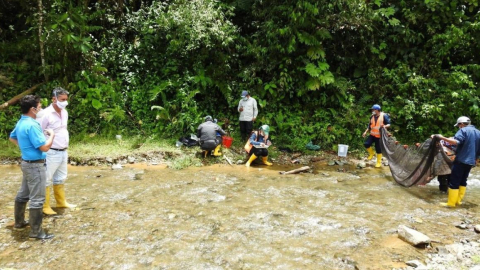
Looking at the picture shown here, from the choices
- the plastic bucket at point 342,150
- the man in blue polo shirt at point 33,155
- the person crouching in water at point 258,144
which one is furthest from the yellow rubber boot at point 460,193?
the man in blue polo shirt at point 33,155

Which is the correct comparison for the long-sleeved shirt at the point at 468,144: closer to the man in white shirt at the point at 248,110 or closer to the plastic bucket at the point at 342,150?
the plastic bucket at the point at 342,150

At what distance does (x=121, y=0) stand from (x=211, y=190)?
920cm

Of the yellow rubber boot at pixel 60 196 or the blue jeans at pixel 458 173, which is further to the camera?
the blue jeans at pixel 458 173

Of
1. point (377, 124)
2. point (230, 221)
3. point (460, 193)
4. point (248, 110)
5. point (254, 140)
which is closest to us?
point (230, 221)

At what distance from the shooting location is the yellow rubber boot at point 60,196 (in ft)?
18.9

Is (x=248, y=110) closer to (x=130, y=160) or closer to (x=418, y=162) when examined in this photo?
(x=130, y=160)

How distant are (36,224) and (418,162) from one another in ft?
23.6

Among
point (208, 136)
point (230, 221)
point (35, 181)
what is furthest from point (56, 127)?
point (208, 136)

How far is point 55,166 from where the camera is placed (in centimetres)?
533

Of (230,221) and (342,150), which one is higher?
(342,150)

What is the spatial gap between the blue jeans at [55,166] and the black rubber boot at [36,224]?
737 millimetres

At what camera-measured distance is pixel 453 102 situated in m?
10.8

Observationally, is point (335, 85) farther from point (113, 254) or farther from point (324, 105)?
point (113, 254)

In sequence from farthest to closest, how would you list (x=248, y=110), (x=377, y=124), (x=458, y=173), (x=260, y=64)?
(x=260, y=64) → (x=248, y=110) → (x=377, y=124) → (x=458, y=173)
